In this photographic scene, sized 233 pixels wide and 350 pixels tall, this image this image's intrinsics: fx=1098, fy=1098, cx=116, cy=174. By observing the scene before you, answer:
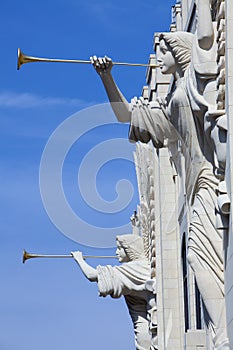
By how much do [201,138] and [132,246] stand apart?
56.7ft

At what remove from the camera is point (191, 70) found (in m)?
23.4

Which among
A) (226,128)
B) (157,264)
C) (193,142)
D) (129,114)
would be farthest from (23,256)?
(226,128)

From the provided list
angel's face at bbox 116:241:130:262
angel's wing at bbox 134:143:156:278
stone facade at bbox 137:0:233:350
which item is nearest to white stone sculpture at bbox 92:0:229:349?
stone facade at bbox 137:0:233:350

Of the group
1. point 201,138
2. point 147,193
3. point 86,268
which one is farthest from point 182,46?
point 86,268

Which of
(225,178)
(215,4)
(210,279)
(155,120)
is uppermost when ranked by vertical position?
(215,4)

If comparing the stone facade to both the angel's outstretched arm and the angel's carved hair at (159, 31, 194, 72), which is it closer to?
the angel's carved hair at (159, 31, 194, 72)

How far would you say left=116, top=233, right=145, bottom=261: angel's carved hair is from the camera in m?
40.3

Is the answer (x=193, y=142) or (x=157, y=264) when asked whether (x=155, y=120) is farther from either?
(x=157, y=264)

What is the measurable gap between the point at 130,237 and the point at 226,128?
64.1 feet

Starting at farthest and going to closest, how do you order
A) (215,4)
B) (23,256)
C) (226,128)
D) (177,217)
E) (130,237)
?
(130,237) < (23,256) < (177,217) < (215,4) < (226,128)

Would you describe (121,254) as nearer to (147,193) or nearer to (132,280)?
(132,280)

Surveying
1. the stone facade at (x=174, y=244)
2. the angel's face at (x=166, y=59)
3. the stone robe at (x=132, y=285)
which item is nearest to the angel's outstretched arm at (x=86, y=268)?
the stone robe at (x=132, y=285)

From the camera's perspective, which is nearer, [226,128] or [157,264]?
[226,128]

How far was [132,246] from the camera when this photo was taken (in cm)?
4044
